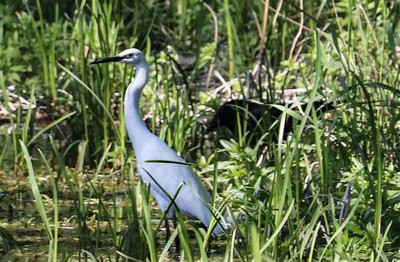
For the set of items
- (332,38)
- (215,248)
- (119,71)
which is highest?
(332,38)

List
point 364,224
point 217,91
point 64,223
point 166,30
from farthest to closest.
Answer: point 166,30, point 217,91, point 64,223, point 364,224

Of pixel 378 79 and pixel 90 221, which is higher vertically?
pixel 378 79

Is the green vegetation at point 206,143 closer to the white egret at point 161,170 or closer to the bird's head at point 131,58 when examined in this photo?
the white egret at point 161,170

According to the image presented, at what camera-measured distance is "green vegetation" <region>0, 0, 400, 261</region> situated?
13.0 feet

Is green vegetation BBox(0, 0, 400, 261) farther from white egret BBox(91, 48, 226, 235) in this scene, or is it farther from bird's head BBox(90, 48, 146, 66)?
bird's head BBox(90, 48, 146, 66)

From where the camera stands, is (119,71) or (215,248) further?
(119,71)

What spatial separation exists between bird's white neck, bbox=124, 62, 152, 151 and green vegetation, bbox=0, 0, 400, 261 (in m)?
0.08

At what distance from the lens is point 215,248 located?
4961 millimetres

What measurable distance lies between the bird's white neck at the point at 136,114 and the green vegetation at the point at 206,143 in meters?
0.08

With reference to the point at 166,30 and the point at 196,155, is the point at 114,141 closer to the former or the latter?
the point at 196,155

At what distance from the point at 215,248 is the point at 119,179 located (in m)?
1.24

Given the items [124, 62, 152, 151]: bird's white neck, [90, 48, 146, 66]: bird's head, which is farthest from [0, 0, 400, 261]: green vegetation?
[90, 48, 146, 66]: bird's head

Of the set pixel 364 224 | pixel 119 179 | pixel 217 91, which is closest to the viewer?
pixel 364 224

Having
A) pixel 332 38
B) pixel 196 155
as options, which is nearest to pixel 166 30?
pixel 196 155
